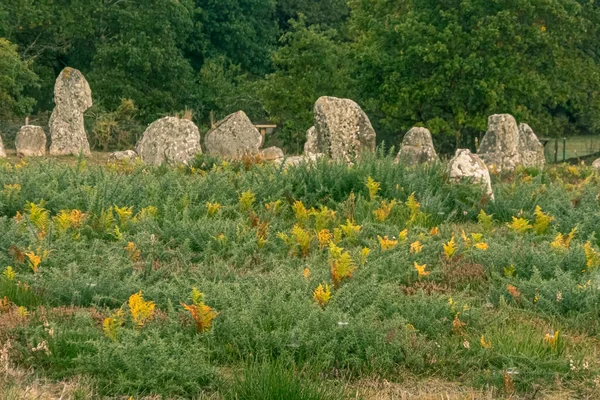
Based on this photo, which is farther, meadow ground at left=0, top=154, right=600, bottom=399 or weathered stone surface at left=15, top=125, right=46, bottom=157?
weathered stone surface at left=15, top=125, right=46, bottom=157

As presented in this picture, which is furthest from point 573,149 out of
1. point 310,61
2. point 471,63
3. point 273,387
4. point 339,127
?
point 273,387

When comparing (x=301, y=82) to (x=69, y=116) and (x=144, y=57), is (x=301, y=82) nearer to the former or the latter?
(x=144, y=57)

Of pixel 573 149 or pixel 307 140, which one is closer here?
pixel 307 140

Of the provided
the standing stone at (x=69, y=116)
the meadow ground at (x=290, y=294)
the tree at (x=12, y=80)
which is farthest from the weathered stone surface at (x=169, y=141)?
the tree at (x=12, y=80)

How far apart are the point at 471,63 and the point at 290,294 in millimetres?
28444

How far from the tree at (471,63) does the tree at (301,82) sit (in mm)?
2692

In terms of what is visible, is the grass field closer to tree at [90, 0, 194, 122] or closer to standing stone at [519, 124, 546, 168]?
standing stone at [519, 124, 546, 168]

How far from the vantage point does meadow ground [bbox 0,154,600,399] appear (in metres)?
5.36

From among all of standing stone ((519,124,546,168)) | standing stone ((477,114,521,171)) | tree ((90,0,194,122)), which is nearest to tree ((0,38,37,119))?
tree ((90,0,194,122))

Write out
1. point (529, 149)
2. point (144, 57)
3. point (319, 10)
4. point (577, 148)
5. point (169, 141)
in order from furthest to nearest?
point (319, 10)
point (577, 148)
point (144, 57)
point (529, 149)
point (169, 141)

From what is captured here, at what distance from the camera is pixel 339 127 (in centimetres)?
1838

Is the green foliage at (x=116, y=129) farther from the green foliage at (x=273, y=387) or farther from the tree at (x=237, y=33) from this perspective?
the green foliage at (x=273, y=387)

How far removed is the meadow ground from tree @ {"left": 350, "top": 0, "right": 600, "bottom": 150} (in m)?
24.3

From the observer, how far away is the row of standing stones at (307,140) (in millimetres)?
15466
